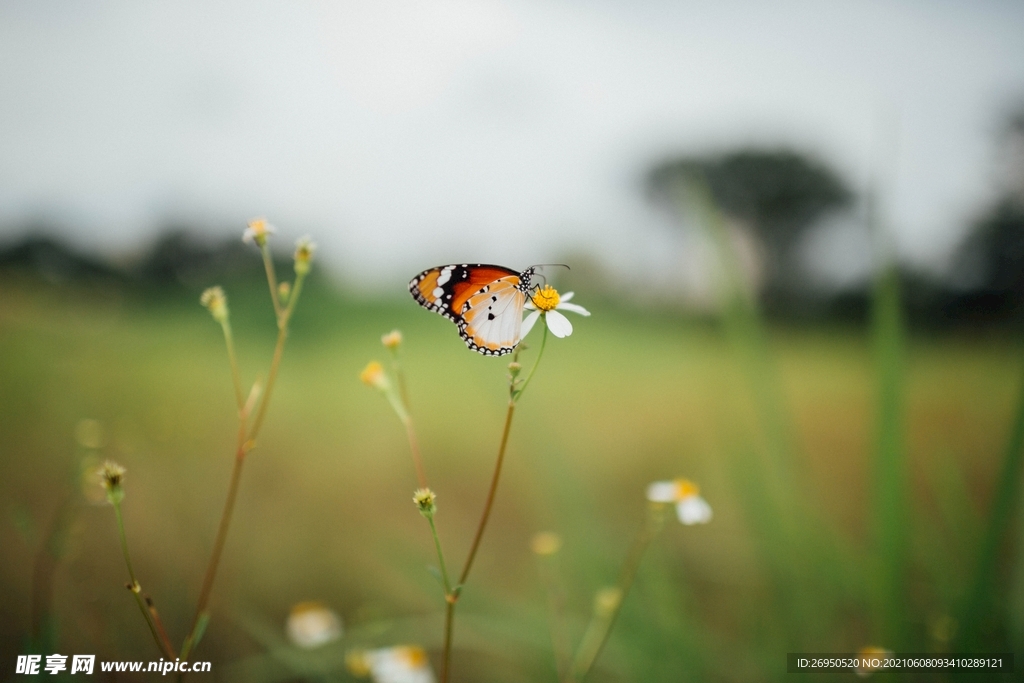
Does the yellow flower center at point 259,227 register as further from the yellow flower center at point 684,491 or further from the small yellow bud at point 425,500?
the yellow flower center at point 684,491

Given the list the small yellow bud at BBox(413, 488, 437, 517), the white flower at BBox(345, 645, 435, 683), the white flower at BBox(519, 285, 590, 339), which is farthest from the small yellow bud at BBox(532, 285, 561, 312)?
the white flower at BBox(345, 645, 435, 683)

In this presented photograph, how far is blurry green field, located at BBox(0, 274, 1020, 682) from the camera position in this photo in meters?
0.56

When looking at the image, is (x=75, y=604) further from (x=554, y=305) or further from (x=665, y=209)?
(x=665, y=209)

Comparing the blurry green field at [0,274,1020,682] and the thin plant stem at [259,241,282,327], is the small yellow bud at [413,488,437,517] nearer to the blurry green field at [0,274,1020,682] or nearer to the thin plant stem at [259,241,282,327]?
the thin plant stem at [259,241,282,327]

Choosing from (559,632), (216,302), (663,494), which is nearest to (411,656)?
(559,632)

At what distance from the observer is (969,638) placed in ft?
1.06

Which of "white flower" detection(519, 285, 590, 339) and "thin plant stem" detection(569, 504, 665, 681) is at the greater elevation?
"white flower" detection(519, 285, 590, 339)

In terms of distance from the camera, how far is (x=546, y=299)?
0.88 ft

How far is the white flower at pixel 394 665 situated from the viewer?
0.44 m

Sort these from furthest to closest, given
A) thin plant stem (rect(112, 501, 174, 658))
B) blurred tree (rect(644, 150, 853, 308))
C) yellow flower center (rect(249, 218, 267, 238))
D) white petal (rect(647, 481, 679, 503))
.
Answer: blurred tree (rect(644, 150, 853, 308)) < white petal (rect(647, 481, 679, 503)) < yellow flower center (rect(249, 218, 267, 238)) < thin plant stem (rect(112, 501, 174, 658))

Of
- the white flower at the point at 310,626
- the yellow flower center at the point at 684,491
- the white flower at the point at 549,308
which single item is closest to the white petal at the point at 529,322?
the white flower at the point at 549,308

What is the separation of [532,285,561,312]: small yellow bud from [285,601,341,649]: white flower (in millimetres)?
510

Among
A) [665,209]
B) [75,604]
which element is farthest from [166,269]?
[665,209]

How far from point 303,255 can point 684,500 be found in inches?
13.4
